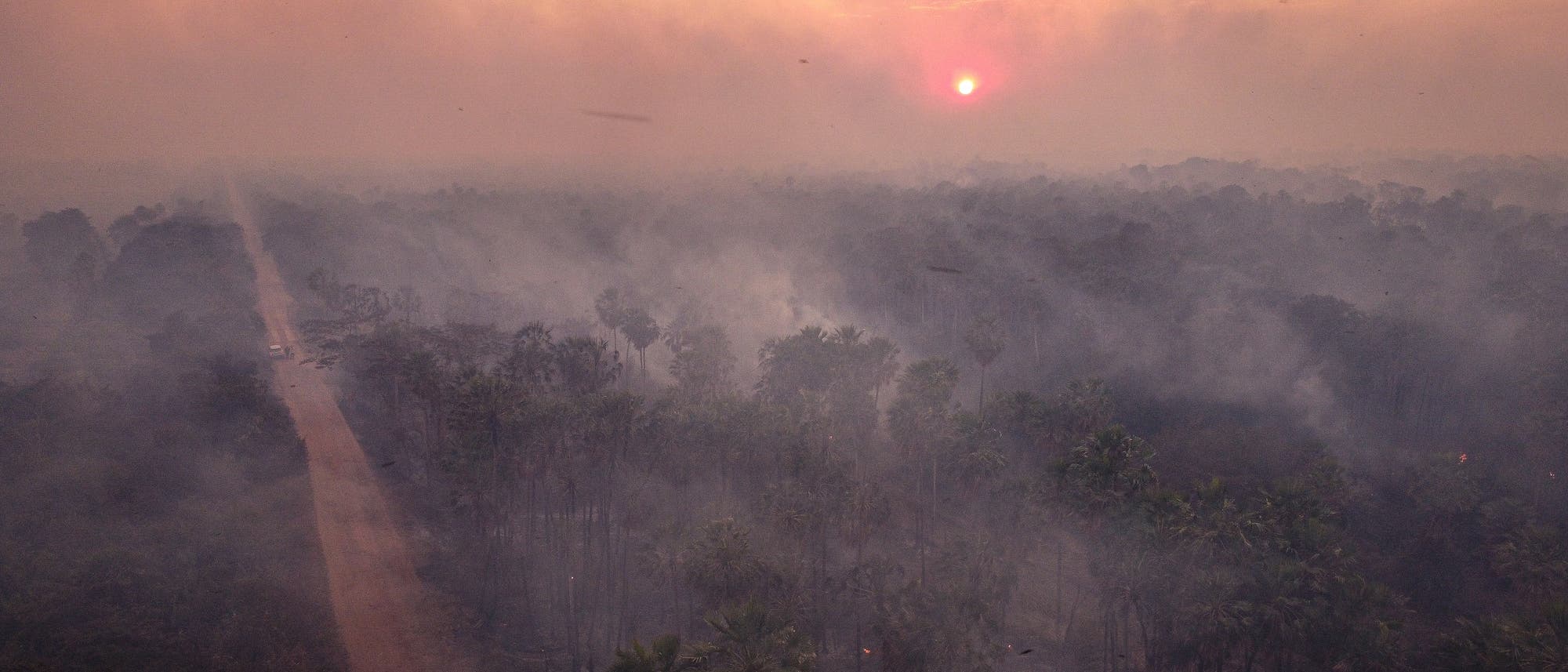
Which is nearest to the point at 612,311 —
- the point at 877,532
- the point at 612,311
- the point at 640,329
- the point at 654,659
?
the point at 612,311

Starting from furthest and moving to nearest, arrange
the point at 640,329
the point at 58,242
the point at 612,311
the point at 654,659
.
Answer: the point at 58,242 → the point at 612,311 → the point at 640,329 → the point at 654,659

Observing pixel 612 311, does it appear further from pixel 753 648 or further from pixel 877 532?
pixel 753 648

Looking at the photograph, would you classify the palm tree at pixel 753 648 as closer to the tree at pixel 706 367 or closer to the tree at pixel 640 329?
the tree at pixel 706 367

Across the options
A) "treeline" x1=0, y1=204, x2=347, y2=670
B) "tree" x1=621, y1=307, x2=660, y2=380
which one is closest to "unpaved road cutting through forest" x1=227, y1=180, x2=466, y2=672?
"treeline" x1=0, y1=204, x2=347, y2=670

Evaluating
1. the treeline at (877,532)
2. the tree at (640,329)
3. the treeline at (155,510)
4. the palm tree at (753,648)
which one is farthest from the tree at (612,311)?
→ the palm tree at (753,648)

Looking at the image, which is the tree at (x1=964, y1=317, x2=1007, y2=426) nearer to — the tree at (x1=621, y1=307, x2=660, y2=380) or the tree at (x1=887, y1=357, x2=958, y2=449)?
the tree at (x1=887, y1=357, x2=958, y2=449)
